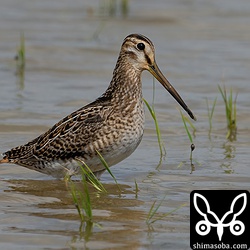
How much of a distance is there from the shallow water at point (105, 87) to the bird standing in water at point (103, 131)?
25 centimetres

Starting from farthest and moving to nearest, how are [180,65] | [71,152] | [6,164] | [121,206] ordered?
[180,65] → [6,164] → [71,152] → [121,206]

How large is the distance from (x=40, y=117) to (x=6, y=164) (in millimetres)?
1717

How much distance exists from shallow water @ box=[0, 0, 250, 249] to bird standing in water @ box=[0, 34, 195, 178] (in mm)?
249

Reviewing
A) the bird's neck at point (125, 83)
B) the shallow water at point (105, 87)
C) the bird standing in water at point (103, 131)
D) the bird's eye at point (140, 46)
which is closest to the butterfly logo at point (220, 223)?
the shallow water at point (105, 87)

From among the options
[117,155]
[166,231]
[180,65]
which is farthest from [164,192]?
[180,65]

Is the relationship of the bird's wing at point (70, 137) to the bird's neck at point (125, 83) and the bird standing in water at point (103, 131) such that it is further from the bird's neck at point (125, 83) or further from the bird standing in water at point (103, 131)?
the bird's neck at point (125, 83)

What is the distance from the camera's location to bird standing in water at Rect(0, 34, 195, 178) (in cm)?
897

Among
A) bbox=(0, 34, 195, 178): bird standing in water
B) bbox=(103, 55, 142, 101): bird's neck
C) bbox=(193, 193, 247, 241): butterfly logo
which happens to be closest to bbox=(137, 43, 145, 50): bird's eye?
bbox=(0, 34, 195, 178): bird standing in water

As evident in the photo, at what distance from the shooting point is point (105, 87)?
1313 cm

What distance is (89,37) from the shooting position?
15.7 metres

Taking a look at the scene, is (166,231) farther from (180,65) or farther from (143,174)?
(180,65)

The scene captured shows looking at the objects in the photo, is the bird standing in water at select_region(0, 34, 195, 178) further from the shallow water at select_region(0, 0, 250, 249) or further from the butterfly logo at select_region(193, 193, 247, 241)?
the butterfly logo at select_region(193, 193, 247, 241)

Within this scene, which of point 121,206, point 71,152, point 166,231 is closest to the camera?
point 166,231

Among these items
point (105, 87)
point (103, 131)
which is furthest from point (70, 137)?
point (105, 87)
